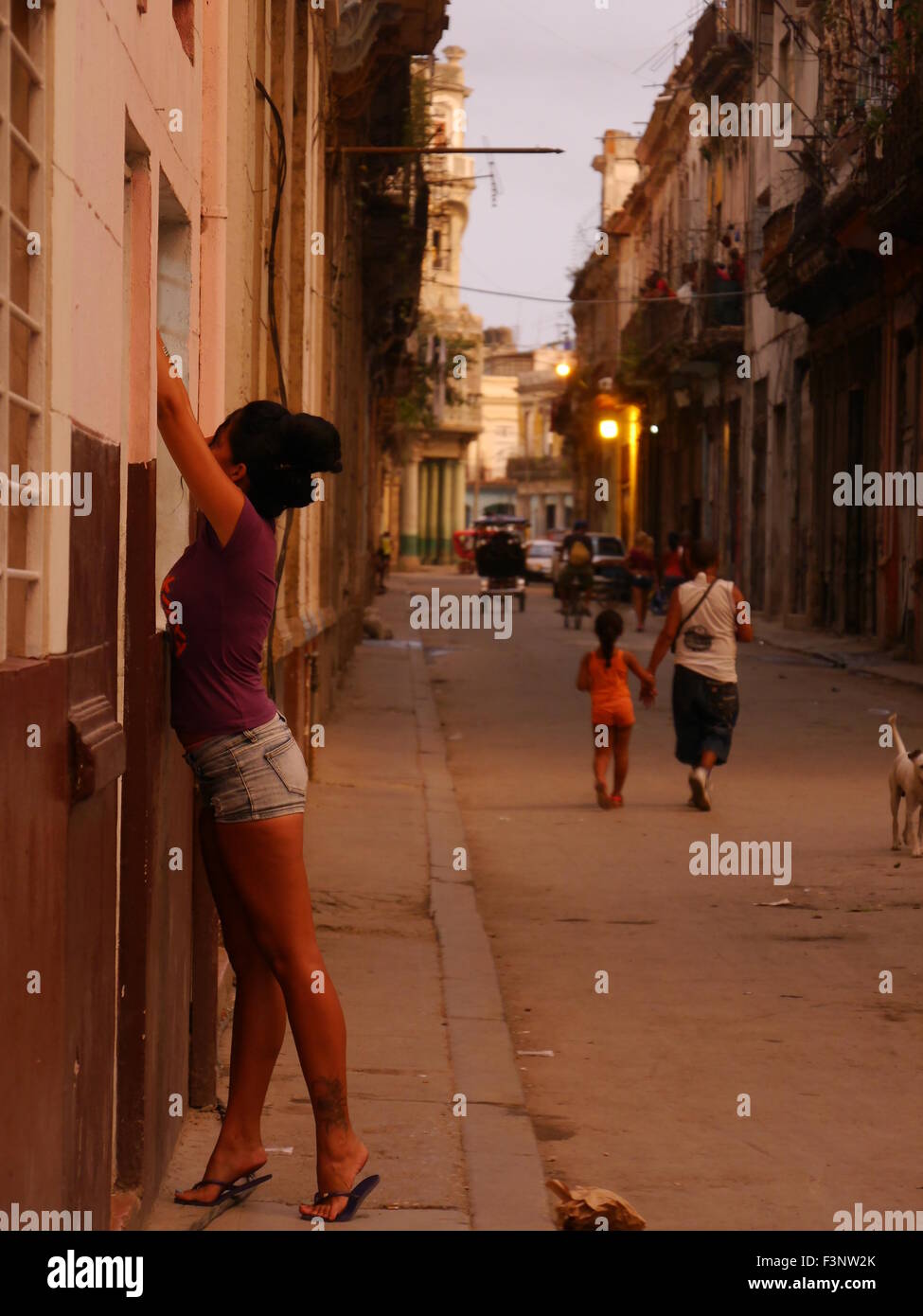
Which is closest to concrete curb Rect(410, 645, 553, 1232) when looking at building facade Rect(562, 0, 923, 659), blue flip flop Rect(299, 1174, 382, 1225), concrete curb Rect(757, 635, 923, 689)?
blue flip flop Rect(299, 1174, 382, 1225)

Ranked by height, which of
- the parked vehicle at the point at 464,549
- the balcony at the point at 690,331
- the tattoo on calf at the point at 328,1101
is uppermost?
the balcony at the point at 690,331

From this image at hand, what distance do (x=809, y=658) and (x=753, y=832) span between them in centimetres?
1586

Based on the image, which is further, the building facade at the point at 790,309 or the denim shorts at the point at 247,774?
the building facade at the point at 790,309

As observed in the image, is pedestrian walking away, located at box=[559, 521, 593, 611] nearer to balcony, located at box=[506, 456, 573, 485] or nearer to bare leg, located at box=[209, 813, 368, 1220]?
bare leg, located at box=[209, 813, 368, 1220]

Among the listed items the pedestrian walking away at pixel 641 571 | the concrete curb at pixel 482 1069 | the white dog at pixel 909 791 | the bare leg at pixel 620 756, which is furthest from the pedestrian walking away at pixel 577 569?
the white dog at pixel 909 791

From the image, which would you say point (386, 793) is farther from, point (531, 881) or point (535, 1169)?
point (535, 1169)

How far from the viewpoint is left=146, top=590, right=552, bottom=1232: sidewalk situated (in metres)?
4.89

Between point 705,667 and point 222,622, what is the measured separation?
27.4ft

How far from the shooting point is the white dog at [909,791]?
10281 millimetres

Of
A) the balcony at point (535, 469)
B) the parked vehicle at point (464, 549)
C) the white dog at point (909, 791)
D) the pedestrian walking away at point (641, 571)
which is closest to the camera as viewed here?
the white dog at point (909, 791)

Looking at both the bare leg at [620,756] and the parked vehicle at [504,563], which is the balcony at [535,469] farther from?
the bare leg at [620,756]

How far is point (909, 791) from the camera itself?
10.4 metres

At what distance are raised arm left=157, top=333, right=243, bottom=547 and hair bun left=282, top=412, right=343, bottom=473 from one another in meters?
0.15

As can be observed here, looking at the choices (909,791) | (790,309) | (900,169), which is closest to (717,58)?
(790,309)
